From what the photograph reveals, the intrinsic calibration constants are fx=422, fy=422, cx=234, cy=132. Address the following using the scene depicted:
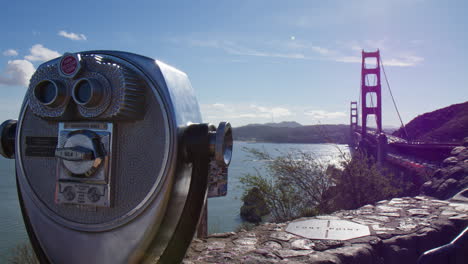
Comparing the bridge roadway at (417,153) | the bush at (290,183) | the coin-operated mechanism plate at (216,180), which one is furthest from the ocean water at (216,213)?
the coin-operated mechanism plate at (216,180)

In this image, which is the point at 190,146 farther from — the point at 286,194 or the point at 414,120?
the point at 414,120

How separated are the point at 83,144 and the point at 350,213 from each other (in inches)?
96.3

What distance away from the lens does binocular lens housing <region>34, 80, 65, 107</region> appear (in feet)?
4.70

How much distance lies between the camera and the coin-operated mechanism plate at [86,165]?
1357 millimetres

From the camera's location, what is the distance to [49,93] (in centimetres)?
149

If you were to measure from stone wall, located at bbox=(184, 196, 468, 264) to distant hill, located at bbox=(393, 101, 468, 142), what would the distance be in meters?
16.1

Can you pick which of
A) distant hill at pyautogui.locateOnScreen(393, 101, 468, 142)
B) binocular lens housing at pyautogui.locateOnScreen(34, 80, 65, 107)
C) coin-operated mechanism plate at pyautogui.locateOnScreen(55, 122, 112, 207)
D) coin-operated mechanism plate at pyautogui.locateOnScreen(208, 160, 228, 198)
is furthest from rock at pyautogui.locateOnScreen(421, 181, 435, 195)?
distant hill at pyautogui.locateOnScreen(393, 101, 468, 142)

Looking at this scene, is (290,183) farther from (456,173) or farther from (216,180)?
(216,180)

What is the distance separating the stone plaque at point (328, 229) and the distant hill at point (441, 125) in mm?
16689

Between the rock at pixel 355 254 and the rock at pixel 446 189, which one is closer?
the rock at pixel 355 254

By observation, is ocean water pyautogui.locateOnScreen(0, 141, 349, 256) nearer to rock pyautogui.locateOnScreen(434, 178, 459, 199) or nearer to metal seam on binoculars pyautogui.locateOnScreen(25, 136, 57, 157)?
rock pyautogui.locateOnScreen(434, 178, 459, 199)

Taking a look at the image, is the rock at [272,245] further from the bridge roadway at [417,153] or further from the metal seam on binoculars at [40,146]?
the bridge roadway at [417,153]

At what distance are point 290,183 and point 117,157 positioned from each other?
14.9 ft

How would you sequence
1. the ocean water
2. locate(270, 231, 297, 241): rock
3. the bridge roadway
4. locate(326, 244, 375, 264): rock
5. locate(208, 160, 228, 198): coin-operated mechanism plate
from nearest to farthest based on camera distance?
locate(208, 160, 228, 198): coin-operated mechanism plate < locate(326, 244, 375, 264): rock < locate(270, 231, 297, 241): rock < the ocean water < the bridge roadway
